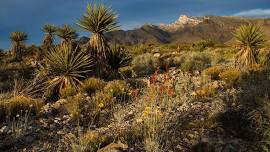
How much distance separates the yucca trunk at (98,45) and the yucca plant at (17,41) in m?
18.4

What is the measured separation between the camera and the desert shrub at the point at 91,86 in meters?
12.3

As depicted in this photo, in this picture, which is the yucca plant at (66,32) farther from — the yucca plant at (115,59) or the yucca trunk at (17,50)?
the yucca trunk at (17,50)

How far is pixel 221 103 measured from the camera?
9.61 m

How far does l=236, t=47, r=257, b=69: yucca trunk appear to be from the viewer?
16477 millimetres

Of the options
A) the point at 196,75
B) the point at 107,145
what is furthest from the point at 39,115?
the point at 196,75

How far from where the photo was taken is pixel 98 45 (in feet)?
49.0

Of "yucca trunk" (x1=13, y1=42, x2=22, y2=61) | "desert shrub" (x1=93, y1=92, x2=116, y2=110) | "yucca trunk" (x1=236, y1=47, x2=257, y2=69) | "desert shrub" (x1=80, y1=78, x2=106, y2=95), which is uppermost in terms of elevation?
"yucca trunk" (x1=13, y1=42, x2=22, y2=61)

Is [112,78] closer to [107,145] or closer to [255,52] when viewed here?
[255,52]

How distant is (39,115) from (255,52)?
10.8 m

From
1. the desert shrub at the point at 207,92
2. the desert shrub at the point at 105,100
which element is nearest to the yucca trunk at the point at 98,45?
Result: the desert shrub at the point at 105,100

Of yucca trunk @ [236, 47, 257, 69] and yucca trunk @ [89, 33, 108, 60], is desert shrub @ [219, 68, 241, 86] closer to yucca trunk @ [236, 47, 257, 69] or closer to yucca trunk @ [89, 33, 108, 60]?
yucca trunk @ [236, 47, 257, 69]

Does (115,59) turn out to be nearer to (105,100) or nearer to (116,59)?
(116,59)

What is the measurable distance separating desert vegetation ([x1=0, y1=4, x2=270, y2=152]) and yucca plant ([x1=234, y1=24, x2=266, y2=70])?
49 mm

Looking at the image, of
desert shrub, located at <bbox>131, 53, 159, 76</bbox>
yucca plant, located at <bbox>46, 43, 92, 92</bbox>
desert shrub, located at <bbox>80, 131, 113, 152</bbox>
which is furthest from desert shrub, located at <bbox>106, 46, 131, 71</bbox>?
desert shrub, located at <bbox>80, 131, 113, 152</bbox>
